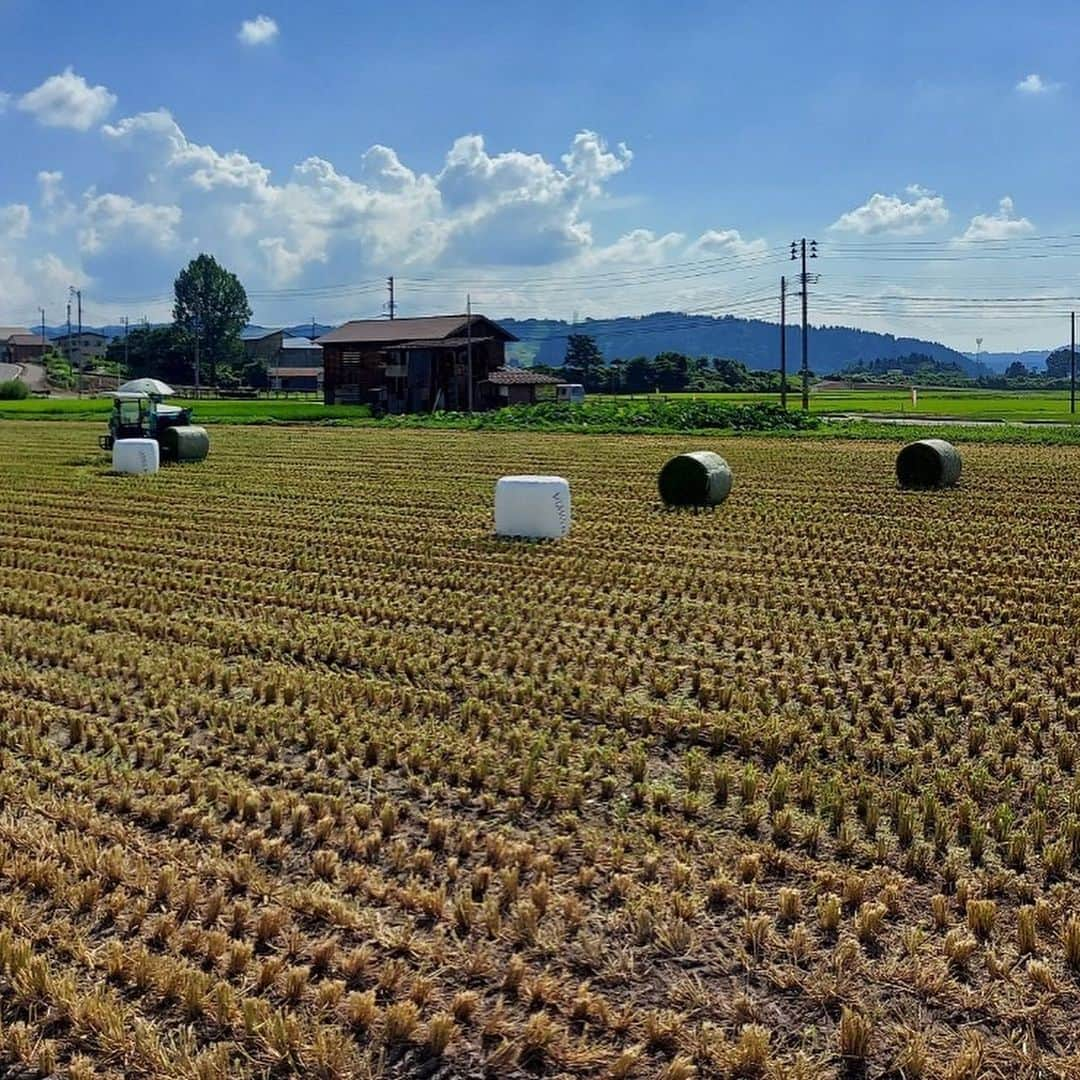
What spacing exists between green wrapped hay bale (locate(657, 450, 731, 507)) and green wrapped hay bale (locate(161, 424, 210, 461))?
12848 millimetres

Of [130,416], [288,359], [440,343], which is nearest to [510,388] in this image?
[440,343]

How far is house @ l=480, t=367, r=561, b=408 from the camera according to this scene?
201 feet

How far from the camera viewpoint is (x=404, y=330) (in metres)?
64.9

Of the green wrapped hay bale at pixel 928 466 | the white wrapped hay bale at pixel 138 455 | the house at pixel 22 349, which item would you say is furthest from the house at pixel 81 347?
the green wrapped hay bale at pixel 928 466

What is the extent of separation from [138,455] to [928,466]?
15.4 m

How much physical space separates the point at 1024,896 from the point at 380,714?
420 centimetres

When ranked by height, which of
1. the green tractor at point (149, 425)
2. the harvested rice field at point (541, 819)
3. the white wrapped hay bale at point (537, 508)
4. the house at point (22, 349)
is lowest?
the harvested rice field at point (541, 819)

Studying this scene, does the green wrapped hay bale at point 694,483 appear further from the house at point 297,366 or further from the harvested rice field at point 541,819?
the house at point 297,366

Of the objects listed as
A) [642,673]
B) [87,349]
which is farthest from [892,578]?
[87,349]

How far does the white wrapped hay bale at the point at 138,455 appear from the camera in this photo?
953 inches

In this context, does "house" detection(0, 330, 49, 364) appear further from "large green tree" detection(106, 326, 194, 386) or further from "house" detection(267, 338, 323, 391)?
"large green tree" detection(106, 326, 194, 386)

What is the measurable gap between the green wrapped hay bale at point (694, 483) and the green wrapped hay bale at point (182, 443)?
12848mm

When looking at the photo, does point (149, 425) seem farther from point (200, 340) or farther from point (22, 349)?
point (22, 349)

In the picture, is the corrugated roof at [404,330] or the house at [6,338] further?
the house at [6,338]
